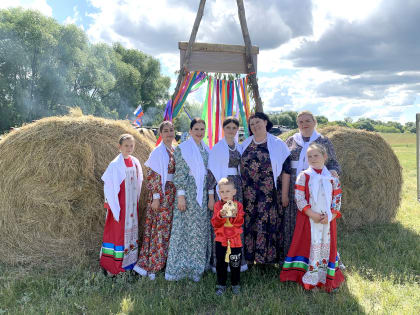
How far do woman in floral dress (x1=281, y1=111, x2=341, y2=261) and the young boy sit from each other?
0.73m

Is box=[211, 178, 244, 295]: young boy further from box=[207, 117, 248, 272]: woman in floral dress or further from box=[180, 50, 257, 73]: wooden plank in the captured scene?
box=[180, 50, 257, 73]: wooden plank

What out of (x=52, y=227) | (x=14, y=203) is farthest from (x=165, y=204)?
(x=14, y=203)

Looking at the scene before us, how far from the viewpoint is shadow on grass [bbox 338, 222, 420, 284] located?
154 inches

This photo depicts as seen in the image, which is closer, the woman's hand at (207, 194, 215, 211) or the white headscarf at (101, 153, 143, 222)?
the woman's hand at (207, 194, 215, 211)

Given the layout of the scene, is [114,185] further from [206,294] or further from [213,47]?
[213,47]

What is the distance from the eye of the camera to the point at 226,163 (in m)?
3.58

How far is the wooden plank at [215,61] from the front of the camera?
470 centimetres

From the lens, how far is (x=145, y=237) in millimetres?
3881

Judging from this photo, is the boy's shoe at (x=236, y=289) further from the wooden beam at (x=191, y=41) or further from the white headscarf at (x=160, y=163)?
the wooden beam at (x=191, y=41)

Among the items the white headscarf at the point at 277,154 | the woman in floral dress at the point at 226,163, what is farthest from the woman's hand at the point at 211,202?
the white headscarf at the point at 277,154

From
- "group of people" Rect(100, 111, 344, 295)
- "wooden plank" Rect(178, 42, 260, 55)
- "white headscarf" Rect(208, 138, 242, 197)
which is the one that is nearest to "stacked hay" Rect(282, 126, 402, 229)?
"wooden plank" Rect(178, 42, 260, 55)

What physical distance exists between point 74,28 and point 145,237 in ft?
78.0

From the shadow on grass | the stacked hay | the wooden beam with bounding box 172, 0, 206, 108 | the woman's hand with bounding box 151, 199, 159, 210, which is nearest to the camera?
the woman's hand with bounding box 151, 199, 159, 210

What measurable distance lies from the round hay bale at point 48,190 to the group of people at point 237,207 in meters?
0.65
